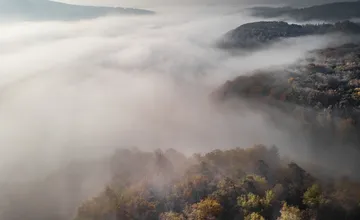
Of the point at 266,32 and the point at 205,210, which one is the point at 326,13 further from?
the point at 205,210

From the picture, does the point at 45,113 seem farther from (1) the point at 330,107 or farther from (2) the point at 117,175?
(1) the point at 330,107

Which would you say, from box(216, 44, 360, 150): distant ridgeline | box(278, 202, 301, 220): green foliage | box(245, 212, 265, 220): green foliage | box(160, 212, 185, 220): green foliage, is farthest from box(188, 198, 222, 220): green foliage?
box(216, 44, 360, 150): distant ridgeline

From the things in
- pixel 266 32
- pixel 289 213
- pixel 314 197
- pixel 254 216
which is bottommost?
pixel 254 216

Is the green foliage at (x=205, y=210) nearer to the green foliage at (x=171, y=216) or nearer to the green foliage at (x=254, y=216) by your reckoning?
the green foliage at (x=171, y=216)

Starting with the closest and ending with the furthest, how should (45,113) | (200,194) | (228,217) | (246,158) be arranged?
(228,217) < (200,194) < (246,158) < (45,113)

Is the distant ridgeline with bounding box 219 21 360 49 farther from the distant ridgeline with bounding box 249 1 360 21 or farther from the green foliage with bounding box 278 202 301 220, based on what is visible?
the green foliage with bounding box 278 202 301 220

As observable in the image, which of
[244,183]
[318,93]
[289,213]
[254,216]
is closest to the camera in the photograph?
[289,213]

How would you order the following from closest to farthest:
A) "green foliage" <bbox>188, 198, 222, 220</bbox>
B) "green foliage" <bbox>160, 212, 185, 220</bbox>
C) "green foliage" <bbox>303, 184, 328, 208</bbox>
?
"green foliage" <bbox>303, 184, 328, 208</bbox>
"green foliage" <bbox>188, 198, 222, 220</bbox>
"green foliage" <bbox>160, 212, 185, 220</bbox>

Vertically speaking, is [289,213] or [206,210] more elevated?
[289,213]

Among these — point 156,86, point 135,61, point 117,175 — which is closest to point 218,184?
point 117,175

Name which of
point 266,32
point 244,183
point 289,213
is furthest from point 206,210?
point 266,32

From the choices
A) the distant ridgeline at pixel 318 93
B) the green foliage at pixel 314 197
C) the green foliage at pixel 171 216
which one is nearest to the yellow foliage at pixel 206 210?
the green foliage at pixel 171 216
